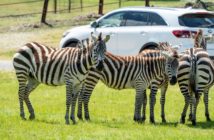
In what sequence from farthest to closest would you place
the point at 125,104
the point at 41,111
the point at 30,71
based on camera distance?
the point at 125,104
the point at 41,111
the point at 30,71

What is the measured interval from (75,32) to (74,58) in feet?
31.2

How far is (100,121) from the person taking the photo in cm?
1369

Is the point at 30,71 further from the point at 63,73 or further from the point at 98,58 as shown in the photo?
the point at 98,58

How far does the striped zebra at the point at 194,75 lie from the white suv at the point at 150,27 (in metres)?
5.33

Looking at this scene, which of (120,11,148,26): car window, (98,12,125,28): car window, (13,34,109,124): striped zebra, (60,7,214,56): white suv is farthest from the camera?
(98,12,125,28): car window

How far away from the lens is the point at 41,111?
1543 centimetres

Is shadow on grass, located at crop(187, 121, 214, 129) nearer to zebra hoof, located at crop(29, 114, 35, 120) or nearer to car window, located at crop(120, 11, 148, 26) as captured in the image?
A: zebra hoof, located at crop(29, 114, 35, 120)

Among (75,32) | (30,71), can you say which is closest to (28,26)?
(75,32)

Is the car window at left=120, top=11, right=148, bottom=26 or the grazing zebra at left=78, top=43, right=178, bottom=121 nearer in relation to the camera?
the grazing zebra at left=78, top=43, right=178, bottom=121

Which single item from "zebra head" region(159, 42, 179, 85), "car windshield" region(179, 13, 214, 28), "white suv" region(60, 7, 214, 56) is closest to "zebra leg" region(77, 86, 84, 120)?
"zebra head" region(159, 42, 179, 85)

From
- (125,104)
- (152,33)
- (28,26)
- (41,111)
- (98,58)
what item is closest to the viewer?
(98,58)

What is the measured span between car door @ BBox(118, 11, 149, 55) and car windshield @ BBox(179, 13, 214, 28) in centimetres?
135

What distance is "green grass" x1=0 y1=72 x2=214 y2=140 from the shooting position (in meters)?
11.5

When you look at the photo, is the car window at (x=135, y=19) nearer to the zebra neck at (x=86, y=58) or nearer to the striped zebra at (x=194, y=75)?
the striped zebra at (x=194, y=75)
